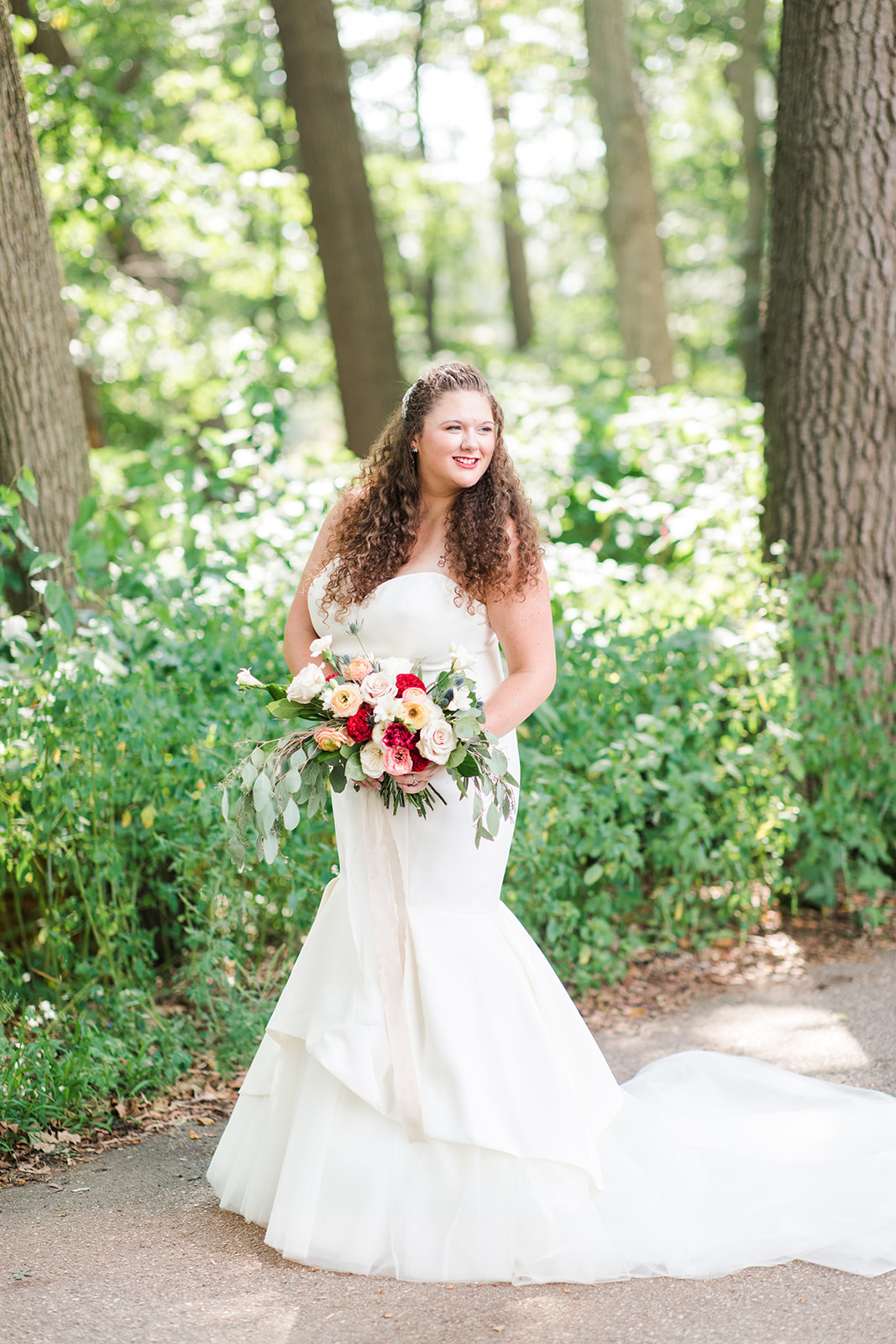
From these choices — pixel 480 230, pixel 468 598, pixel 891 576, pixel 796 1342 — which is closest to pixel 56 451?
pixel 468 598

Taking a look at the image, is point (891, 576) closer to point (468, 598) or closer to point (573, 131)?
point (468, 598)

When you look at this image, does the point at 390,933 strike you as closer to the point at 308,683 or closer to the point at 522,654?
the point at 308,683

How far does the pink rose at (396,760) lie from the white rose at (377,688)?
0.42 ft

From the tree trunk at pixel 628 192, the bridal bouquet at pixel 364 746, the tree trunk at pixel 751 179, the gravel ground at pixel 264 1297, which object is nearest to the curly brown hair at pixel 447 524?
the bridal bouquet at pixel 364 746

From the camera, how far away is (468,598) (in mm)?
3211

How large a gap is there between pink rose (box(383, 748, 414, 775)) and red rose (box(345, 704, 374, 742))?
69mm

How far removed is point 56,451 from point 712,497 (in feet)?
11.3

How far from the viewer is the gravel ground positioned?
8.93ft

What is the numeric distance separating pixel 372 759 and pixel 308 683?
253 millimetres

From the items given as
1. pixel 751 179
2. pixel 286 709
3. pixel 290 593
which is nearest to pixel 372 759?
pixel 286 709

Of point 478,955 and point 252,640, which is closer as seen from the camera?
point 478,955

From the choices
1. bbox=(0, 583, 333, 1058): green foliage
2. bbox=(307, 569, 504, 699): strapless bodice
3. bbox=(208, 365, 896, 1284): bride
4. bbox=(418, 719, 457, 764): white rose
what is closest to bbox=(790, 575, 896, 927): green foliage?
bbox=(208, 365, 896, 1284): bride

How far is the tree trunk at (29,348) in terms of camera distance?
514 centimetres

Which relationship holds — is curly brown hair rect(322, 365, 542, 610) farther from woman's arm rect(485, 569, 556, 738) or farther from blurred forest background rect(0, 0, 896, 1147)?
blurred forest background rect(0, 0, 896, 1147)
